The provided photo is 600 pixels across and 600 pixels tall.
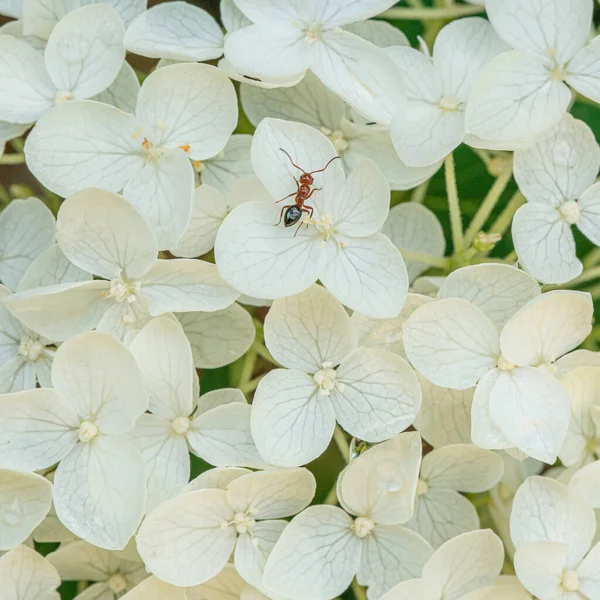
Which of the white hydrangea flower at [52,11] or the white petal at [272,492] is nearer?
the white petal at [272,492]

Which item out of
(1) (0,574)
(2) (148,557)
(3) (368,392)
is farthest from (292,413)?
(1) (0,574)

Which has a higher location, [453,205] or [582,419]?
[453,205]

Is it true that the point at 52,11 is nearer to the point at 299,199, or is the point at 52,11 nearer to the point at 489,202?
the point at 299,199

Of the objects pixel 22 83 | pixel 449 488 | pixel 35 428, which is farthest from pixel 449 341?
pixel 22 83

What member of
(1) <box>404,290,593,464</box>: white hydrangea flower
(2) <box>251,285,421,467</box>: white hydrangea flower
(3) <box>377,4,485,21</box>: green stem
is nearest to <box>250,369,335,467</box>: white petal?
(2) <box>251,285,421,467</box>: white hydrangea flower

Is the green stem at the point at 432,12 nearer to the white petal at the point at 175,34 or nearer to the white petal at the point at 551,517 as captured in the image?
the white petal at the point at 175,34

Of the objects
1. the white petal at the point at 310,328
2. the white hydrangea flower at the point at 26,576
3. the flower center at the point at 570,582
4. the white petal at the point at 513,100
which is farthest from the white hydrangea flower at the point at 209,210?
the flower center at the point at 570,582
